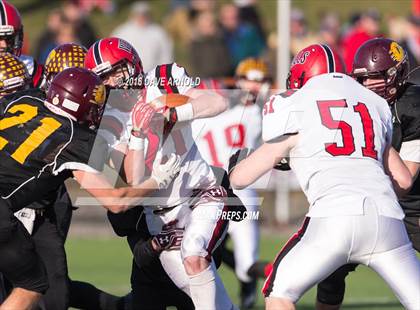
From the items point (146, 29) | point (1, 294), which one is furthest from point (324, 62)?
point (146, 29)

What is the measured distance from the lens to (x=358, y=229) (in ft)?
16.7

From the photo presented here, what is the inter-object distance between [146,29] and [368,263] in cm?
896

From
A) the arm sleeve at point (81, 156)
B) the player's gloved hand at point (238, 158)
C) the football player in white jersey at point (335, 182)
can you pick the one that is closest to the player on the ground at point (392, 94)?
the football player in white jersey at point (335, 182)

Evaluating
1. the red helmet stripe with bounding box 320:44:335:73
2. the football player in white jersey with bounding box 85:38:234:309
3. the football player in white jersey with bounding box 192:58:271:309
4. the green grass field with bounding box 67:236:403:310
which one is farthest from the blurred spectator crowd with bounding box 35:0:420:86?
the football player in white jersey with bounding box 85:38:234:309

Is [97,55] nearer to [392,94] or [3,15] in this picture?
[3,15]

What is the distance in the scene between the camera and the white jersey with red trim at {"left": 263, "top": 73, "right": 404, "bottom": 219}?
518 centimetres

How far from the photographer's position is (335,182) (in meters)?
5.19

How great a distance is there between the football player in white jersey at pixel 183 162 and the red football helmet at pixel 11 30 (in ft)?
3.94

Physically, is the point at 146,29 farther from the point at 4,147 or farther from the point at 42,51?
the point at 4,147

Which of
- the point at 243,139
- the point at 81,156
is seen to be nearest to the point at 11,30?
the point at 81,156

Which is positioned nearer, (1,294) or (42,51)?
(1,294)

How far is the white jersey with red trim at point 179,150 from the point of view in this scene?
6.10 meters

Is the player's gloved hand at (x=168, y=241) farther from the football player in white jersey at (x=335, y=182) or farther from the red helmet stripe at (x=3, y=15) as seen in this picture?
the red helmet stripe at (x=3, y=15)

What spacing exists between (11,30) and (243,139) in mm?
2615
